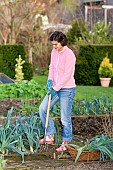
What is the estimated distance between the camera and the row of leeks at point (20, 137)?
6245 millimetres

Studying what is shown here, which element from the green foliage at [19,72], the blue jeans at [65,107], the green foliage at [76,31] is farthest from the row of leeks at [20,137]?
the green foliage at [76,31]

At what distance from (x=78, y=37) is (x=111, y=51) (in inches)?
200

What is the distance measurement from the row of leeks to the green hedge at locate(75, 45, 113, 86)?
40.9 ft

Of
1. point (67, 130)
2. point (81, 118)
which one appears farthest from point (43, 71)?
point (67, 130)

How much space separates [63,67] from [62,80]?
0.19m

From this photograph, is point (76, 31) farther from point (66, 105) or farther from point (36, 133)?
point (36, 133)

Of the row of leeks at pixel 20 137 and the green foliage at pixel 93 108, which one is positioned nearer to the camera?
the row of leeks at pixel 20 137

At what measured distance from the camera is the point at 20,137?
630 centimetres

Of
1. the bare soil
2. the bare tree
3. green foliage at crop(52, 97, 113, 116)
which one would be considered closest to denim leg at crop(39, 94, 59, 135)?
the bare soil

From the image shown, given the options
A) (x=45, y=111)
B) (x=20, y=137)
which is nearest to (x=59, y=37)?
(x=45, y=111)

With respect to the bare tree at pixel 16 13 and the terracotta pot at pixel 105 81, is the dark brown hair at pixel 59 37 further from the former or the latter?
the bare tree at pixel 16 13

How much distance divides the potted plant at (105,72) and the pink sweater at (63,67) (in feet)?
39.7

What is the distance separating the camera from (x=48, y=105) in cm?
682

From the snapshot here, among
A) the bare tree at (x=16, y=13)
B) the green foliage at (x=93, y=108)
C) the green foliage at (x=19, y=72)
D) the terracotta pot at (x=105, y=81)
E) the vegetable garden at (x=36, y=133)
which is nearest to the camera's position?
the vegetable garden at (x=36, y=133)
